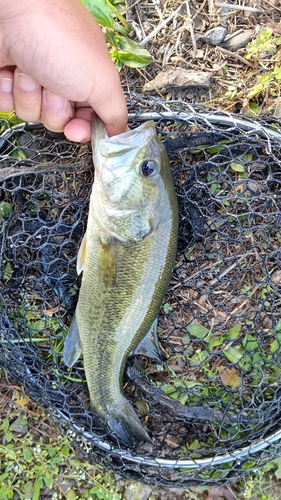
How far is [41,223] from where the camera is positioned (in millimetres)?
3201

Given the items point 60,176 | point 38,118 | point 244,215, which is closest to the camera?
point 38,118

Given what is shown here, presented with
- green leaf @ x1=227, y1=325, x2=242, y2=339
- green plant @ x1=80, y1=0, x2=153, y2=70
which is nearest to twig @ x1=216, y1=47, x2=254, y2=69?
green plant @ x1=80, y1=0, x2=153, y2=70

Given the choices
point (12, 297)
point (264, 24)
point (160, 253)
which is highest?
point (264, 24)

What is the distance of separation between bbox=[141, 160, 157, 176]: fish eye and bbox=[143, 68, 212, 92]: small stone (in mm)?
968

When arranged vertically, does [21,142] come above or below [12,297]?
above

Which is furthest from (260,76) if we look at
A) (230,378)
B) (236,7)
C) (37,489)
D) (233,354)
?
(37,489)

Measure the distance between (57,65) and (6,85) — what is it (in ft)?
1.59

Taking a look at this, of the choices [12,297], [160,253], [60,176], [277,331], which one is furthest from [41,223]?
[277,331]

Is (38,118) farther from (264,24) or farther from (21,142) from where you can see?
(264,24)

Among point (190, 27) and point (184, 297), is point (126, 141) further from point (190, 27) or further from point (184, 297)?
point (190, 27)

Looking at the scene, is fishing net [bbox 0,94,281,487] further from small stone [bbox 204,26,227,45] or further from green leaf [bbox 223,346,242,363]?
small stone [bbox 204,26,227,45]

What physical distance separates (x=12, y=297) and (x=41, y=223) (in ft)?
1.87

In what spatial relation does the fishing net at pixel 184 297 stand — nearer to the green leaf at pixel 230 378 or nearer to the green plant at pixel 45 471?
the green leaf at pixel 230 378

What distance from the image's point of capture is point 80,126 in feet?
9.30
